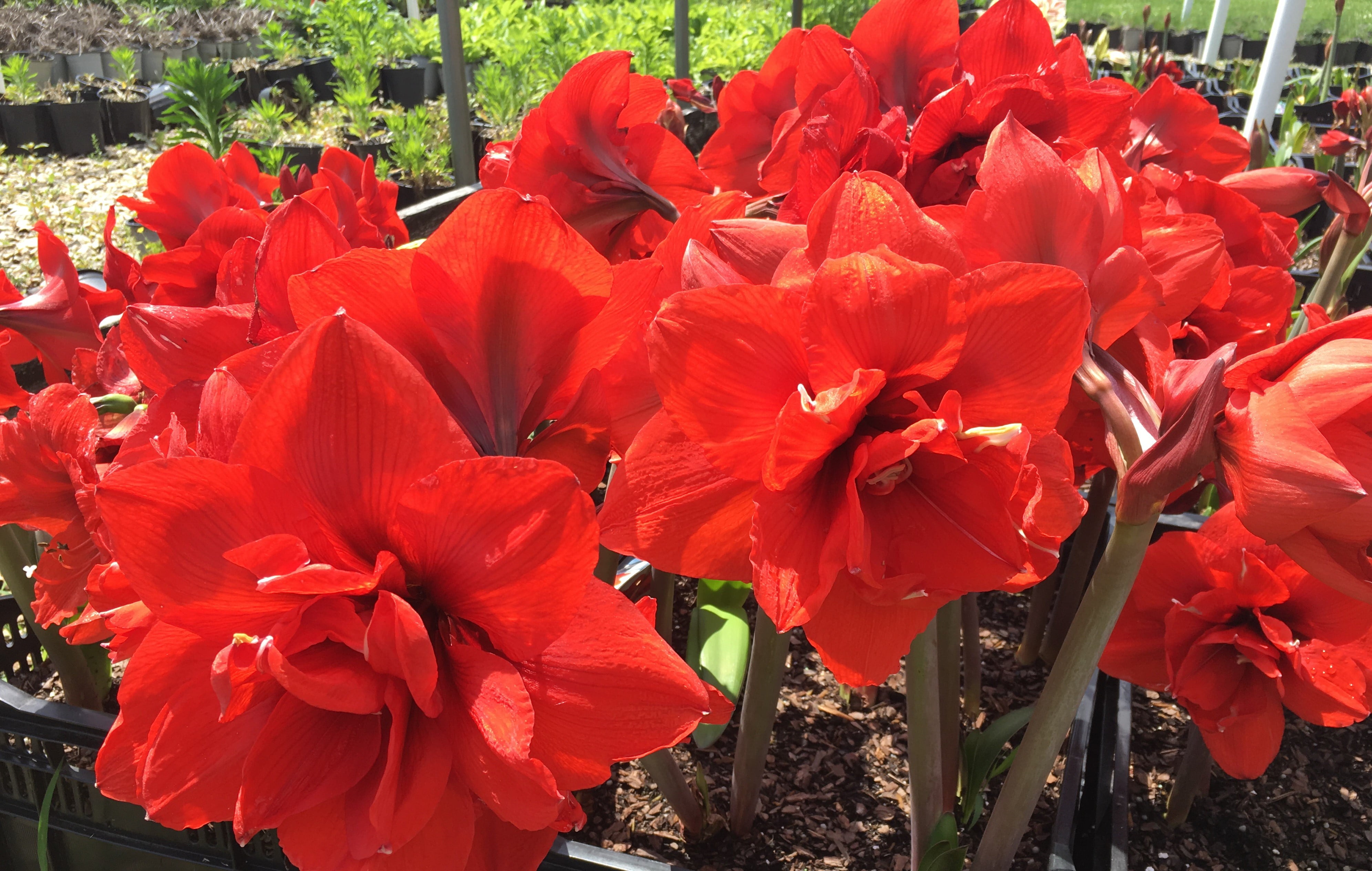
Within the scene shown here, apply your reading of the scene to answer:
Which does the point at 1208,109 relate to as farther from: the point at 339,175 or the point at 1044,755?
the point at 339,175

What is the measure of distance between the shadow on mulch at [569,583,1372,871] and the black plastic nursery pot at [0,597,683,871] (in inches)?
10.3

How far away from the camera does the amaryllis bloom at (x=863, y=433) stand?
1.74ft

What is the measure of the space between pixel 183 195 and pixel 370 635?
86 centimetres

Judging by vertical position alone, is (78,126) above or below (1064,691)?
below

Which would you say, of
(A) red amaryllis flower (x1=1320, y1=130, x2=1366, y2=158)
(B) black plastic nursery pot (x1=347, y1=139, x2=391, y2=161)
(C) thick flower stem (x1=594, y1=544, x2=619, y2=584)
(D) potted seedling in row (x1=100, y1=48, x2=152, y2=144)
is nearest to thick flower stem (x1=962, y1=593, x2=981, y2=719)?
(C) thick flower stem (x1=594, y1=544, x2=619, y2=584)

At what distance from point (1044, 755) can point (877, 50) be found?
0.68m

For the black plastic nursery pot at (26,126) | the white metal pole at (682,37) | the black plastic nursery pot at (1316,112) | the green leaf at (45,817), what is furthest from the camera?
the black plastic nursery pot at (26,126)

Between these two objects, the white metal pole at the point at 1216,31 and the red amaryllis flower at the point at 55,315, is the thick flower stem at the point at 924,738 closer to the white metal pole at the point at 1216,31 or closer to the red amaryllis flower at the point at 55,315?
the red amaryllis flower at the point at 55,315

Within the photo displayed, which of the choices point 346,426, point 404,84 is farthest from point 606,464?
point 404,84

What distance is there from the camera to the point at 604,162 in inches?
38.5

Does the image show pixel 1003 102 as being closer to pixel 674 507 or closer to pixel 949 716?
pixel 674 507

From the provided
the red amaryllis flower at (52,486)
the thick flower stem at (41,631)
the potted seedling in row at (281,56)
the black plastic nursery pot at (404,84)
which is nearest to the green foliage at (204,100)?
the potted seedling in row at (281,56)

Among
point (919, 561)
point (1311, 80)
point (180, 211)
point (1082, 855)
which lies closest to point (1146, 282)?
point (919, 561)

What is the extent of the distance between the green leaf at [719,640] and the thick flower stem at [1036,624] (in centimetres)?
48
